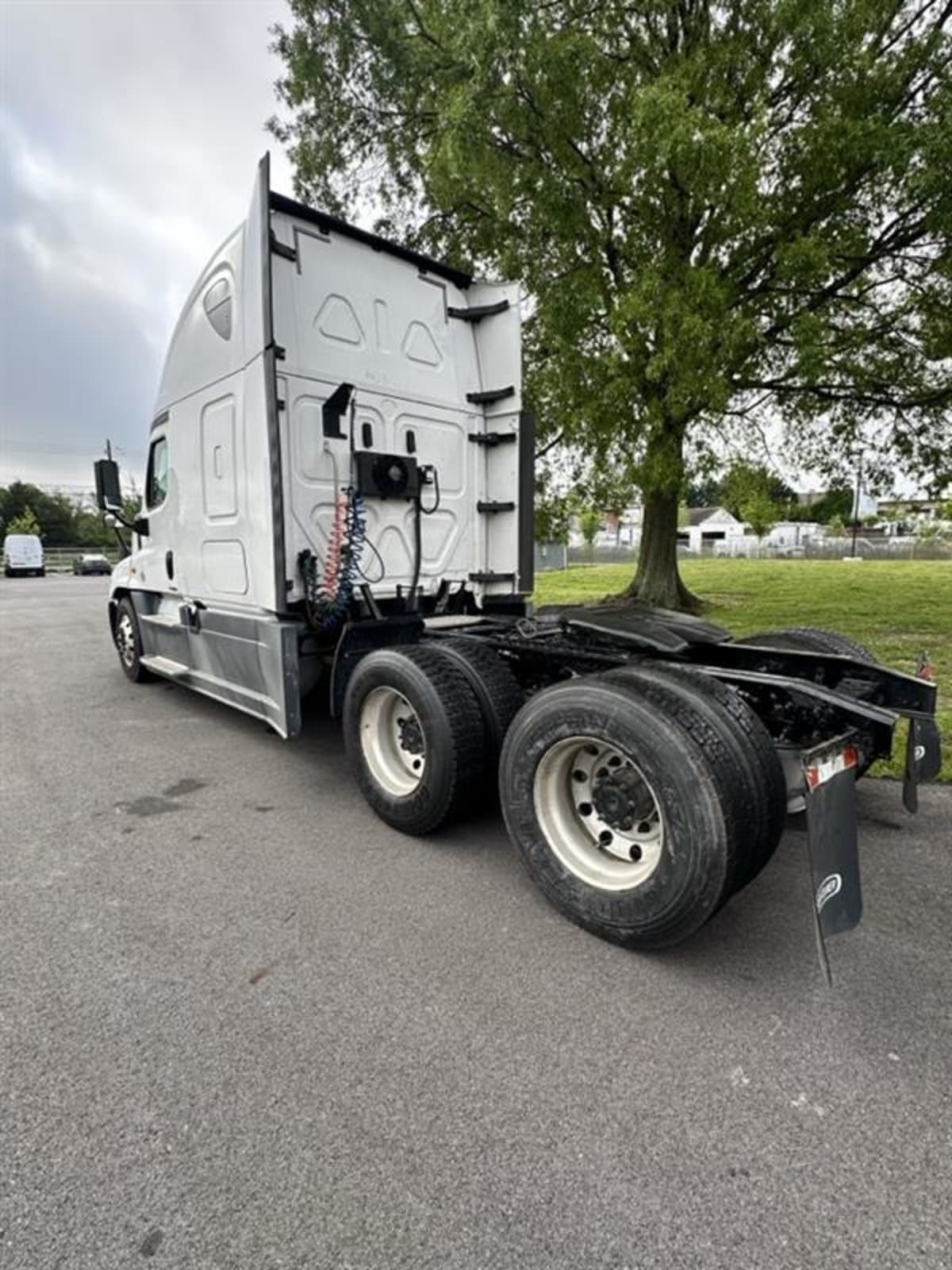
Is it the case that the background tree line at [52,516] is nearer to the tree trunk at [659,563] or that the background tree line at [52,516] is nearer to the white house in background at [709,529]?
the tree trunk at [659,563]

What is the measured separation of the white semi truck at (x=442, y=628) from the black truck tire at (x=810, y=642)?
0.17 feet

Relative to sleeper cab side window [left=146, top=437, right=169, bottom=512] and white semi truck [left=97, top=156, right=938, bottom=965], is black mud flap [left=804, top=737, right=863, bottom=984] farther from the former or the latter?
sleeper cab side window [left=146, top=437, right=169, bottom=512]

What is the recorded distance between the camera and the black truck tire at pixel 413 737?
3.16 metres

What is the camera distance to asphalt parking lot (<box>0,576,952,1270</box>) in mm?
1430

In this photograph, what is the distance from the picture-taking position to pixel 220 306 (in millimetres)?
4238

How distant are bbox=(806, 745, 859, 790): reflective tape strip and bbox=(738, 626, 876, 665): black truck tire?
1357mm

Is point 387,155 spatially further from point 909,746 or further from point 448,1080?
point 448,1080

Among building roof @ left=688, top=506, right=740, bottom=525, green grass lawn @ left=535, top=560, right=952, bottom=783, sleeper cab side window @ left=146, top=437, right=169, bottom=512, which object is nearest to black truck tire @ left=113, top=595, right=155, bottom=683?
sleeper cab side window @ left=146, top=437, right=169, bottom=512

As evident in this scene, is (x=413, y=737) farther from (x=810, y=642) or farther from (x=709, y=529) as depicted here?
(x=709, y=529)

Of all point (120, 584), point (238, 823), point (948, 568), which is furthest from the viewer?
point (948, 568)

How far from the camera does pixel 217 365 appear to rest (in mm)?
4246

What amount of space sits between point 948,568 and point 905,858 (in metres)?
26.8

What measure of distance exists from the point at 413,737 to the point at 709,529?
9023 centimetres

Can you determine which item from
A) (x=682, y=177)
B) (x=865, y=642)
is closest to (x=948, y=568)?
(x=865, y=642)
